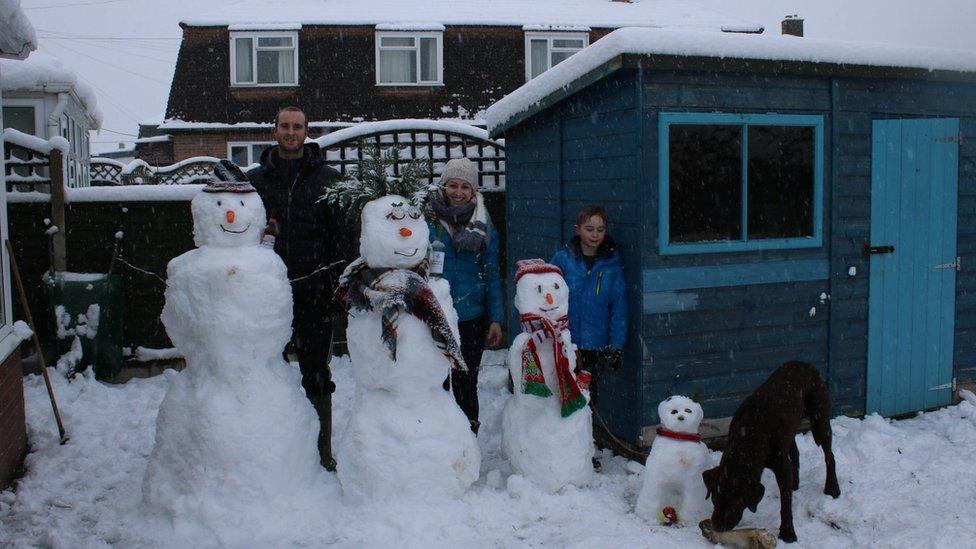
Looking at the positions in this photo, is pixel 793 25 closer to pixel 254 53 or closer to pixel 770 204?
pixel 254 53

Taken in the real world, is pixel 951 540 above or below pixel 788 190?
below

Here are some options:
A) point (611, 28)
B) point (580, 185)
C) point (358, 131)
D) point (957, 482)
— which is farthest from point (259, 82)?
point (957, 482)

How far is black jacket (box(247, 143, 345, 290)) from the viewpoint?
188 inches

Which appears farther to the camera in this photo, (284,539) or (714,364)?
(714,364)

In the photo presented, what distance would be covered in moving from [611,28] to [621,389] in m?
15.2

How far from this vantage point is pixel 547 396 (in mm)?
4465

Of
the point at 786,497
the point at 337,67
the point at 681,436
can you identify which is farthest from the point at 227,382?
the point at 337,67

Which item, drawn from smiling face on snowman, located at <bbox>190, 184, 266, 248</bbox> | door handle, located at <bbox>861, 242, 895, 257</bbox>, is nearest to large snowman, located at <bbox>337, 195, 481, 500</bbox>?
smiling face on snowman, located at <bbox>190, 184, 266, 248</bbox>

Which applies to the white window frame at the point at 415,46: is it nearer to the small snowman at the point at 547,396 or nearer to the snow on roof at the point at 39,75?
the snow on roof at the point at 39,75

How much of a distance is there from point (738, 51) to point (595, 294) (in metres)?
1.85

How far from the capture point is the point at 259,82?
59.0ft

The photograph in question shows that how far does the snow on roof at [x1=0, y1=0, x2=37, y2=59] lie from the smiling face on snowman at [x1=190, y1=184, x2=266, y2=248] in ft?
5.19

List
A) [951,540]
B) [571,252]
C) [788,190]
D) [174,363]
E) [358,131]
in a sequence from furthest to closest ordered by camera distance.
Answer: [358,131], [174,363], [788,190], [571,252], [951,540]

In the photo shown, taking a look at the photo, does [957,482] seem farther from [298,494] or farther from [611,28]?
[611,28]
